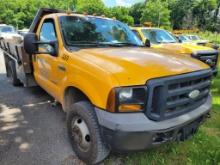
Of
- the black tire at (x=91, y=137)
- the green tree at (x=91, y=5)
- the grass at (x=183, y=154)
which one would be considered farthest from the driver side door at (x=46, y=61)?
the green tree at (x=91, y=5)

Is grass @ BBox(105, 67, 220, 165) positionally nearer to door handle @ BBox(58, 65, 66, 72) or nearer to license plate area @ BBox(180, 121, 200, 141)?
license plate area @ BBox(180, 121, 200, 141)

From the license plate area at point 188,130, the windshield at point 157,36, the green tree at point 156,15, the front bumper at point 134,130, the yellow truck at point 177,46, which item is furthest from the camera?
the green tree at point 156,15

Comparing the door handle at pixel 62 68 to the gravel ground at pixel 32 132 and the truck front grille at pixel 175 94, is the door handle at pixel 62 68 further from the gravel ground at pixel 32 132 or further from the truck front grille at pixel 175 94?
the truck front grille at pixel 175 94

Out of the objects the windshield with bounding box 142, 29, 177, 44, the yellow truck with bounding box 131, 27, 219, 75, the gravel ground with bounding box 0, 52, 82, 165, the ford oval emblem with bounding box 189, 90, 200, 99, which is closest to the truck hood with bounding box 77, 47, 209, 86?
the ford oval emblem with bounding box 189, 90, 200, 99

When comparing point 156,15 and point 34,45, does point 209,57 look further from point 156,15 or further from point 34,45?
point 156,15

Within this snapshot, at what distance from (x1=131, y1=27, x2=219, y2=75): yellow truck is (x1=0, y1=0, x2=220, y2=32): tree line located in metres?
35.9

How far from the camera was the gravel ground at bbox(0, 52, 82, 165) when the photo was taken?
387 centimetres

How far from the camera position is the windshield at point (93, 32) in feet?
14.4

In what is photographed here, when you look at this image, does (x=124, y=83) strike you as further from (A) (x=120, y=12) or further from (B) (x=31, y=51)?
(A) (x=120, y=12)

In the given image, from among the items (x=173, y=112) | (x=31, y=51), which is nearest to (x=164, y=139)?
(x=173, y=112)

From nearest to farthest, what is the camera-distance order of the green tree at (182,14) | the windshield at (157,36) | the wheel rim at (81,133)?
the wheel rim at (81,133) < the windshield at (157,36) < the green tree at (182,14)

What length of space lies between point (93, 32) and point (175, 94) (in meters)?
2.04

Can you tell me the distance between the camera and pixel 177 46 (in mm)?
8172

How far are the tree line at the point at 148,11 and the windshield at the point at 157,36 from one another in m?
35.7
